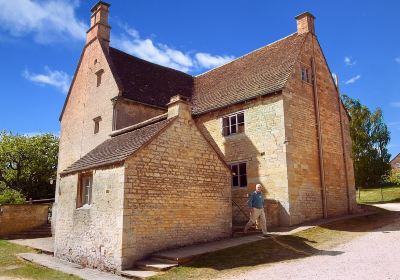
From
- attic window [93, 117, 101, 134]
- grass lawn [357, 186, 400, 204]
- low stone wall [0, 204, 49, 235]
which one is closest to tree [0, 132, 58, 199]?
low stone wall [0, 204, 49, 235]

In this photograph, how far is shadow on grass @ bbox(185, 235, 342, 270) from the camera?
9797mm

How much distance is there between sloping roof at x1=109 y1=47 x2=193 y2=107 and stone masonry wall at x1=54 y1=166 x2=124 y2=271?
8.45 metres

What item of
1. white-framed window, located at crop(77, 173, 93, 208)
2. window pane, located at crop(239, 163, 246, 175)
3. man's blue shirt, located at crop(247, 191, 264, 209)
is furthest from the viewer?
window pane, located at crop(239, 163, 246, 175)

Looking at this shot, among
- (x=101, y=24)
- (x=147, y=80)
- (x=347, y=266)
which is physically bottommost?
(x=347, y=266)

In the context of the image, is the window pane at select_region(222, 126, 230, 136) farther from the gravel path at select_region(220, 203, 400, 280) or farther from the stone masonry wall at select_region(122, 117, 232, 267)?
the gravel path at select_region(220, 203, 400, 280)

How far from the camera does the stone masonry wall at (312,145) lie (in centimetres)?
1588

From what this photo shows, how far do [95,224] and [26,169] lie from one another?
27.7 metres

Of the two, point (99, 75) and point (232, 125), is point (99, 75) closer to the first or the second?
point (99, 75)

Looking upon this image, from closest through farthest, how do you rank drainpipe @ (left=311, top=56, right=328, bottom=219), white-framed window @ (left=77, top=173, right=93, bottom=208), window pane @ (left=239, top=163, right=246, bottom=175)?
1. white-framed window @ (left=77, top=173, right=93, bottom=208)
2. drainpipe @ (left=311, top=56, right=328, bottom=219)
3. window pane @ (left=239, top=163, right=246, bottom=175)

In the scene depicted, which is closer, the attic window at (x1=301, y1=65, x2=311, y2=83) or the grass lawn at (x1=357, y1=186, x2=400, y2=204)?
the attic window at (x1=301, y1=65, x2=311, y2=83)

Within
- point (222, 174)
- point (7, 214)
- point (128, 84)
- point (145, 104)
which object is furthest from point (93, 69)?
point (222, 174)

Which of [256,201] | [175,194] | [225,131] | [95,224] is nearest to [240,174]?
[225,131]

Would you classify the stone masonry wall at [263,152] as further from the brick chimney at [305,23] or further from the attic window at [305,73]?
the brick chimney at [305,23]

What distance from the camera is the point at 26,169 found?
3538 centimetres
